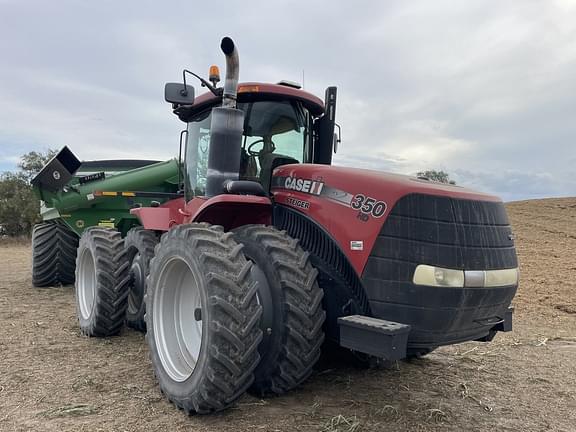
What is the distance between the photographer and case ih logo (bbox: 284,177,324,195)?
3713mm

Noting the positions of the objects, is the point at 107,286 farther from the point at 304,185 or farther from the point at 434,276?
the point at 434,276

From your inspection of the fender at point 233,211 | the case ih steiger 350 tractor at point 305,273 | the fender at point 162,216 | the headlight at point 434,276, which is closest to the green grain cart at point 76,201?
the fender at point 162,216

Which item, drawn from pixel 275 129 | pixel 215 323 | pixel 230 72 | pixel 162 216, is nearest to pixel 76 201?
pixel 162 216

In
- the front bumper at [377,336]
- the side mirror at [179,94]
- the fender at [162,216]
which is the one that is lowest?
the front bumper at [377,336]

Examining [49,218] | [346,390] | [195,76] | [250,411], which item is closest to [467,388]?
[346,390]

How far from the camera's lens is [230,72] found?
13.0 feet

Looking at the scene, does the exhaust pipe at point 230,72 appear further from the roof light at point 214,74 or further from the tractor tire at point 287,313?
the tractor tire at point 287,313

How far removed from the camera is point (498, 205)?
146 inches

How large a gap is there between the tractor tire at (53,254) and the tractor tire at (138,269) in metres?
3.81

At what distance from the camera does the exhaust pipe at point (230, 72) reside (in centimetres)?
381

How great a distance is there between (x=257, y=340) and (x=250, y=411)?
0.63m

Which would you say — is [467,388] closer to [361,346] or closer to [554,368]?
[554,368]

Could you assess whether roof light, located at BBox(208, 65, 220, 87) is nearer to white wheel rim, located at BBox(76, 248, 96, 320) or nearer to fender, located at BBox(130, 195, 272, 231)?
fender, located at BBox(130, 195, 272, 231)

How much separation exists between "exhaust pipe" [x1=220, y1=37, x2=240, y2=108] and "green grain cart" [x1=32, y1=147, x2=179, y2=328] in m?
3.66
